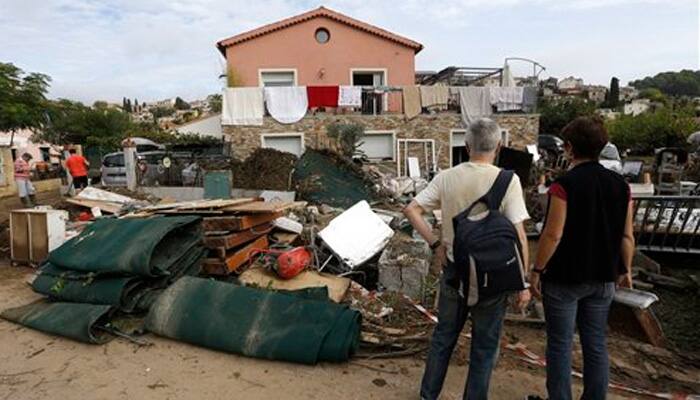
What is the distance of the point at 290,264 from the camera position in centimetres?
483

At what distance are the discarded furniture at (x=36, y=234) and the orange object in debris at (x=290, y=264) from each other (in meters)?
3.36

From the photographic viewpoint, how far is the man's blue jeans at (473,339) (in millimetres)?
2422

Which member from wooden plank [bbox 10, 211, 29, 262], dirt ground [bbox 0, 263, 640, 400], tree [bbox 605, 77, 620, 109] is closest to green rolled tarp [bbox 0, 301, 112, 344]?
dirt ground [bbox 0, 263, 640, 400]

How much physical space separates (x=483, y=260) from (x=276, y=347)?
6.02ft

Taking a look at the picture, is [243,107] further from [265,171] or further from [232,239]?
[232,239]

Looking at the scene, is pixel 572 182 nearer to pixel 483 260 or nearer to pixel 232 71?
pixel 483 260

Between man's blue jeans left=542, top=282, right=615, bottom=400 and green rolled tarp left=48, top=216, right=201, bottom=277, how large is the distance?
3250 millimetres

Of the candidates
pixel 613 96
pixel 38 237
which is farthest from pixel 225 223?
pixel 613 96

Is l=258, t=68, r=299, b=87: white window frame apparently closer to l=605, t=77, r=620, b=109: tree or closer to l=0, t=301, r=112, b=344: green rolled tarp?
l=0, t=301, r=112, b=344: green rolled tarp

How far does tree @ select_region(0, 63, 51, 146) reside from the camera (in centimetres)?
1403

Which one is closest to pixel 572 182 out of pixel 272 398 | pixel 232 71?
pixel 272 398

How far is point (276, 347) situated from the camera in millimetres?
3359

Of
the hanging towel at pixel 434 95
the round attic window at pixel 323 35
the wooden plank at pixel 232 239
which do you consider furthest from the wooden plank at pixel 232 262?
the round attic window at pixel 323 35

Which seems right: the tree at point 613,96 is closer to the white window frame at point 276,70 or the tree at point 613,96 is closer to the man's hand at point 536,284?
the white window frame at point 276,70
